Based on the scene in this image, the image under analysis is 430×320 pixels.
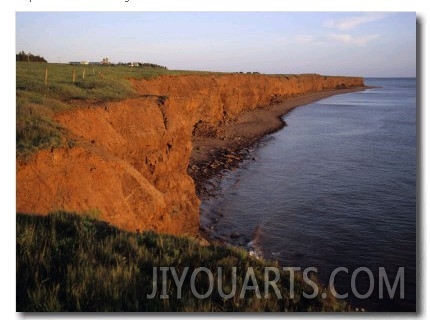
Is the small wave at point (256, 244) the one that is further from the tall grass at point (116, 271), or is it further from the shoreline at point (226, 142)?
the tall grass at point (116, 271)

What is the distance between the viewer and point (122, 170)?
970cm

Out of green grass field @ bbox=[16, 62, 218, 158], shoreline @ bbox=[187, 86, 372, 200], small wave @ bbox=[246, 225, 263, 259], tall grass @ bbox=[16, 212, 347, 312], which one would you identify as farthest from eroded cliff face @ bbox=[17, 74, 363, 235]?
shoreline @ bbox=[187, 86, 372, 200]

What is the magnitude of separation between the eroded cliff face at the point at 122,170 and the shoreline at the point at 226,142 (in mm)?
4459

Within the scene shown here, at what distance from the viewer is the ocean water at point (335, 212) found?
10.9 metres

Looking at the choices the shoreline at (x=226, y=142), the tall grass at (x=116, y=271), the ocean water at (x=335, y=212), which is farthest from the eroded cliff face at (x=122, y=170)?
the shoreline at (x=226, y=142)

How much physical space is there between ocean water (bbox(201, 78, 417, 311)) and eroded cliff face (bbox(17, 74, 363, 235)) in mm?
2586

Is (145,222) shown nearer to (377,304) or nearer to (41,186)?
(41,186)

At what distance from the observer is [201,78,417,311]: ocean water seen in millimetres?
10898

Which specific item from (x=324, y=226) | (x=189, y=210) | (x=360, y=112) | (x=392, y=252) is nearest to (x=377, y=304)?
(x=392, y=252)

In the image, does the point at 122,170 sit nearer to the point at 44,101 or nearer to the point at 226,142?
the point at 44,101

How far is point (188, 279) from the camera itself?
17.0ft

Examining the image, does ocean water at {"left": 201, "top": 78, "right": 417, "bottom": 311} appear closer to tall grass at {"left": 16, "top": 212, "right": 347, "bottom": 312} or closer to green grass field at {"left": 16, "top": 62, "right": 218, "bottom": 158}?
tall grass at {"left": 16, "top": 212, "right": 347, "bottom": 312}

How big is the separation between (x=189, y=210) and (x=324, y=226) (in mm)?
5147

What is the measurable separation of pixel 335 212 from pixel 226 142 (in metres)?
15.3
